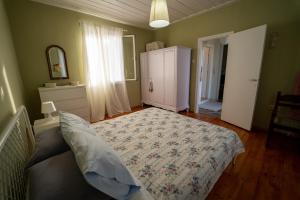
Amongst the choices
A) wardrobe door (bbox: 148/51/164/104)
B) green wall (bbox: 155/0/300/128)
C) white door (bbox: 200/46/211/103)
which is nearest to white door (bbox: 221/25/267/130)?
green wall (bbox: 155/0/300/128)

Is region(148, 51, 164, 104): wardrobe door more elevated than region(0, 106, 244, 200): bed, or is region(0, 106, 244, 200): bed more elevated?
region(148, 51, 164, 104): wardrobe door

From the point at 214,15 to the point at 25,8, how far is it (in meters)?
3.63

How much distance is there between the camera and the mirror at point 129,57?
3.76 metres

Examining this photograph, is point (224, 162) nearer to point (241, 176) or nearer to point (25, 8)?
point (241, 176)

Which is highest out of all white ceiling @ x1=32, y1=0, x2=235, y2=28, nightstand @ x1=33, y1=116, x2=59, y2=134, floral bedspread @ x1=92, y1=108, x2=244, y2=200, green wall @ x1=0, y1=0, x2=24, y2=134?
white ceiling @ x1=32, y1=0, x2=235, y2=28

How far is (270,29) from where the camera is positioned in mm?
2324

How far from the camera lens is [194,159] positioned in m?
1.09

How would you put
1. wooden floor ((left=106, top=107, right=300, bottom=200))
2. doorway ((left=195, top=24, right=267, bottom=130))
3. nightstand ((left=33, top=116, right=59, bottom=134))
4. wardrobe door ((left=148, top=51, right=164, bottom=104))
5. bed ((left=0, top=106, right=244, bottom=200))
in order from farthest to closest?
wardrobe door ((left=148, top=51, right=164, bottom=104)), doorway ((left=195, top=24, right=267, bottom=130)), nightstand ((left=33, top=116, right=59, bottom=134)), wooden floor ((left=106, top=107, right=300, bottom=200)), bed ((left=0, top=106, right=244, bottom=200))

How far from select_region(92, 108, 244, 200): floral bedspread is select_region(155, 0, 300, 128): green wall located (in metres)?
1.66

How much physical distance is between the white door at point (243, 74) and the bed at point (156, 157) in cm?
143

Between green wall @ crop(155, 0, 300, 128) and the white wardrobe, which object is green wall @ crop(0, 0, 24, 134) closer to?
the white wardrobe

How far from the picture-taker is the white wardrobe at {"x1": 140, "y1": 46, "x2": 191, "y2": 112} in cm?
326

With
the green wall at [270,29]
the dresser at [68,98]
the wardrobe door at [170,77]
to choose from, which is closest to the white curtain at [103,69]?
the dresser at [68,98]

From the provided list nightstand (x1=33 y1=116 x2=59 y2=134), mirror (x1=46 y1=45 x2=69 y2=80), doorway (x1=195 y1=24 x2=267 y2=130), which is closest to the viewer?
nightstand (x1=33 y1=116 x2=59 y2=134)
